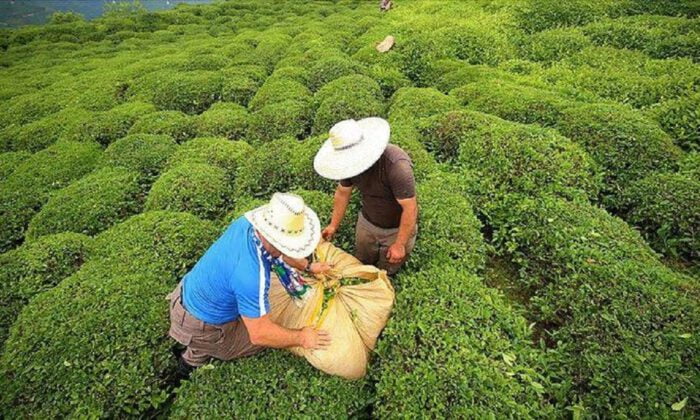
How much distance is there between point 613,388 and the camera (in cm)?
434

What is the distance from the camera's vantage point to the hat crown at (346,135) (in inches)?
196

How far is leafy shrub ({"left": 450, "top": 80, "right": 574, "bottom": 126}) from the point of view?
8.80 m

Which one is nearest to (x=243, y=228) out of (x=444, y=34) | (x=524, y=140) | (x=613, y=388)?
(x=613, y=388)

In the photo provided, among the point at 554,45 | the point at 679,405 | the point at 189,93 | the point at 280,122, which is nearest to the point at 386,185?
the point at 679,405

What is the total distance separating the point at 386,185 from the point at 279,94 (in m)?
7.28

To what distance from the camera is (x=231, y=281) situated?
13.1ft

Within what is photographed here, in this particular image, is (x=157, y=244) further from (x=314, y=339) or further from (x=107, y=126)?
(x=107, y=126)

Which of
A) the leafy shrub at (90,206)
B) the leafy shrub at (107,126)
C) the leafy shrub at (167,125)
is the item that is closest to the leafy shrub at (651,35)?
the leafy shrub at (167,125)

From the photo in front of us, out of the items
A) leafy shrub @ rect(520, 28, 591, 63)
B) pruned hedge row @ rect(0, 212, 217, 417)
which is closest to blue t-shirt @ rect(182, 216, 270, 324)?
pruned hedge row @ rect(0, 212, 217, 417)

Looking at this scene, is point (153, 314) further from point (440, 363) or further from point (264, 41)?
point (264, 41)

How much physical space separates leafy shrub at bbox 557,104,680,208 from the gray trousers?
404 cm

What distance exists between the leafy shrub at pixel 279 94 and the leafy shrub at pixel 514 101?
4132mm

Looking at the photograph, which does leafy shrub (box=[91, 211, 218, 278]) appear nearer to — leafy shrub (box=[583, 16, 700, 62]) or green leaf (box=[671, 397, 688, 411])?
green leaf (box=[671, 397, 688, 411])

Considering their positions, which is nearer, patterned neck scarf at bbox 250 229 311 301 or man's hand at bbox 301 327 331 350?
patterned neck scarf at bbox 250 229 311 301
